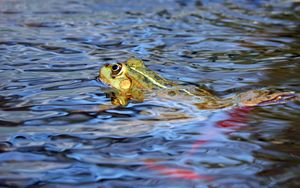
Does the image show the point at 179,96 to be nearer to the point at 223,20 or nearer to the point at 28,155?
the point at 28,155

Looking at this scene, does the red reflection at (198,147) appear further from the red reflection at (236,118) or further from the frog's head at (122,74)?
the frog's head at (122,74)

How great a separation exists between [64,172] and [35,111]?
882 millimetres

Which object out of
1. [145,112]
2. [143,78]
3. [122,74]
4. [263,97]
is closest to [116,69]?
[122,74]

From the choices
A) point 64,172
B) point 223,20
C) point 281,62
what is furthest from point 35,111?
point 223,20

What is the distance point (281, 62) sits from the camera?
175 inches

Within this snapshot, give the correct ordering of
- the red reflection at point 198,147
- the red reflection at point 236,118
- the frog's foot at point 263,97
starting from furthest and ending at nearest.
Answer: the frog's foot at point 263,97 → the red reflection at point 236,118 → the red reflection at point 198,147

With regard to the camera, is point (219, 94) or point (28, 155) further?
point (219, 94)

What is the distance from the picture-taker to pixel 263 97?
11.1 ft

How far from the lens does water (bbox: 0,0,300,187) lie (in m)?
2.41

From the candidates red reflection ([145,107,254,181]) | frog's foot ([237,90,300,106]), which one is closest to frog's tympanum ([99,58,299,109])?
frog's foot ([237,90,300,106])

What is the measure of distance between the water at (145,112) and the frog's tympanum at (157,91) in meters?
0.08

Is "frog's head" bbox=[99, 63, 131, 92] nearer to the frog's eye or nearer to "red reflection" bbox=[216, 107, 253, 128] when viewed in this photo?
the frog's eye

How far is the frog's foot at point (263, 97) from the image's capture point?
3.33 metres

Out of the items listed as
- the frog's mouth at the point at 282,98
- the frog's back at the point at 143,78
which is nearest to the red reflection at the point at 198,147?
the frog's mouth at the point at 282,98
